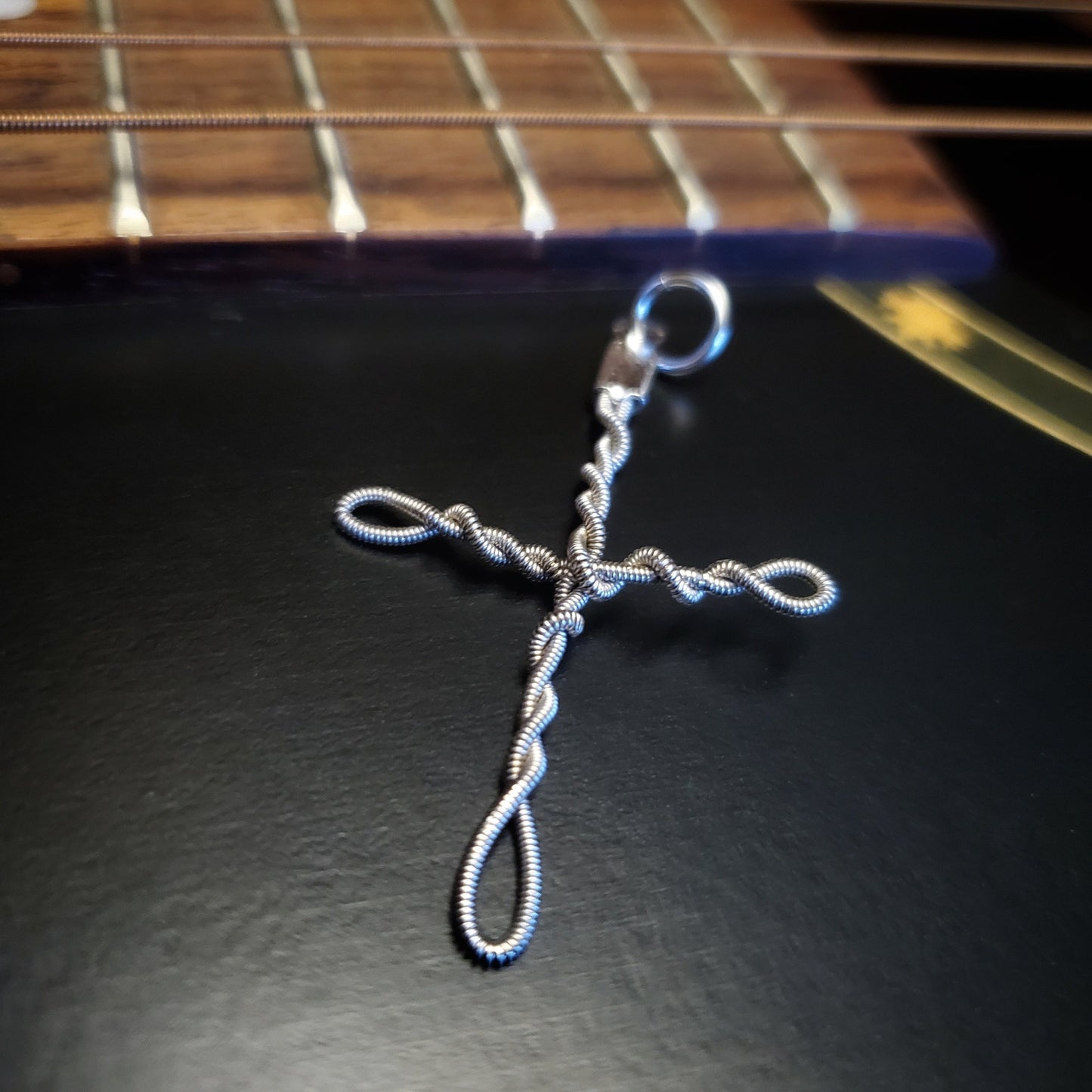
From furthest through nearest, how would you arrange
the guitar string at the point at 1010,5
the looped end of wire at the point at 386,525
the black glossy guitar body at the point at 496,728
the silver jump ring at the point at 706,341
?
the guitar string at the point at 1010,5, the silver jump ring at the point at 706,341, the looped end of wire at the point at 386,525, the black glossy guitar body at the point at 496,728

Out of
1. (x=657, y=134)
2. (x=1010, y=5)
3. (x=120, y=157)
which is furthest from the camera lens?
(x=1010, y=5)

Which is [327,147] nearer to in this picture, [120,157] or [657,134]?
[120,157]

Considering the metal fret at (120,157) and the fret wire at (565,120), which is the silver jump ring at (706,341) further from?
the metal fret at (120,157)

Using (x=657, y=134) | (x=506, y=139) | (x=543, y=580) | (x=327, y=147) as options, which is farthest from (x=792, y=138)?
(x=543, y=580)

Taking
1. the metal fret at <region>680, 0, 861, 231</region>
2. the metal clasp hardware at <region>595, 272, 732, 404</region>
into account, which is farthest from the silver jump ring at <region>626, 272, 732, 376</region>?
the metal fret at <region>680, 0, 861, 231</region>

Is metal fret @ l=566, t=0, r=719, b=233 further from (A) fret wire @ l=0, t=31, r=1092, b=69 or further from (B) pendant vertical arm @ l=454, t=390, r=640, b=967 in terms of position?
(B) pendant vertical arm @ l=454, t=390, r=640, b=967

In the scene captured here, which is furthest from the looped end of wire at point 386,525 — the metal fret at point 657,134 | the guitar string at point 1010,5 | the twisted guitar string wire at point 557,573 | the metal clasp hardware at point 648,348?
the guitar string at point 1010,5
